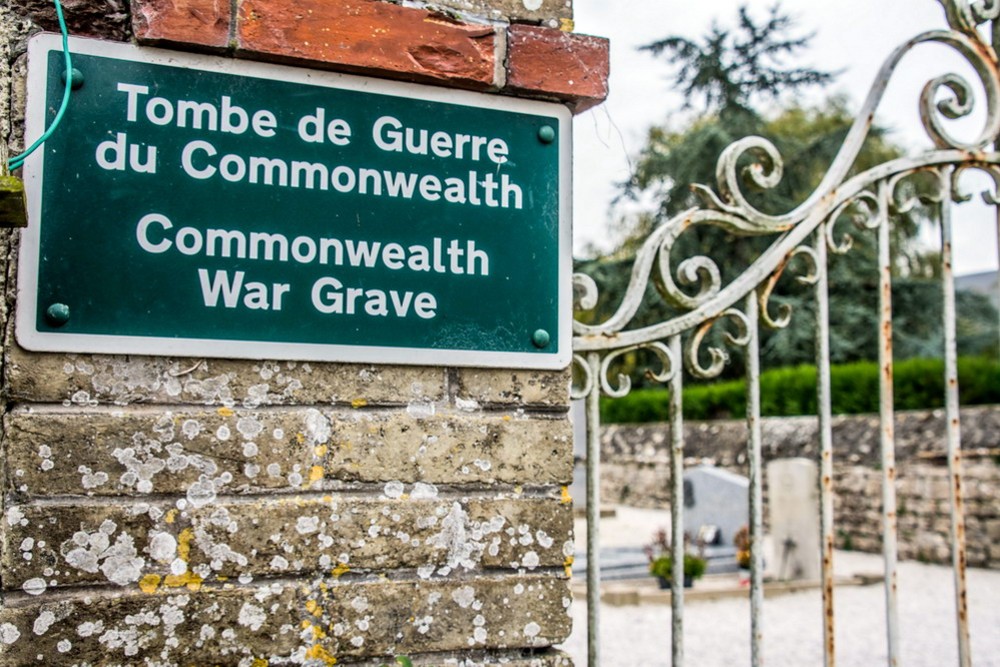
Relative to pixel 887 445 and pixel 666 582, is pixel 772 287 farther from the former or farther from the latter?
pixel 666 582

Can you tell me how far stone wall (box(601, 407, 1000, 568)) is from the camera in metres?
8.12

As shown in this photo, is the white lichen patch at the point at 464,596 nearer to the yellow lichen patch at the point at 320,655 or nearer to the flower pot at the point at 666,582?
the yellow lichen patch at the point at 320,655

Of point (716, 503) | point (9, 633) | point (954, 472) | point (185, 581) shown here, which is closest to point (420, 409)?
point (185, 581)

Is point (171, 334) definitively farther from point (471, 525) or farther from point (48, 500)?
point (471, 525)

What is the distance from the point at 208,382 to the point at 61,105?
482 mm

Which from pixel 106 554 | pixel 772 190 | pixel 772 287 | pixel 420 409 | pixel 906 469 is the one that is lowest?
pixel 906 469

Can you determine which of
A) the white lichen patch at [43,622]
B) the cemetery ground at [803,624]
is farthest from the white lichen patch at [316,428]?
the cemetery ground at [803,624]

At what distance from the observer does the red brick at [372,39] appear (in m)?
1.53

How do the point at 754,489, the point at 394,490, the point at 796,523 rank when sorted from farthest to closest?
the point at 796,523
the point at 754,489
the point at 394,490

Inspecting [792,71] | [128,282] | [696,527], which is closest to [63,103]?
[128,282]

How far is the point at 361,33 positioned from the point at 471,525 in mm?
865

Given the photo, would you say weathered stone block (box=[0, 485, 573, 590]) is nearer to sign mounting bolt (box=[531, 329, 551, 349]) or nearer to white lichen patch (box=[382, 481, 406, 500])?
white lichen patch (box=[382, 481, 406, 500])

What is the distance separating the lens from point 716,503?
1067 cm

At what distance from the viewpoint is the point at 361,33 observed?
5.21 ft
